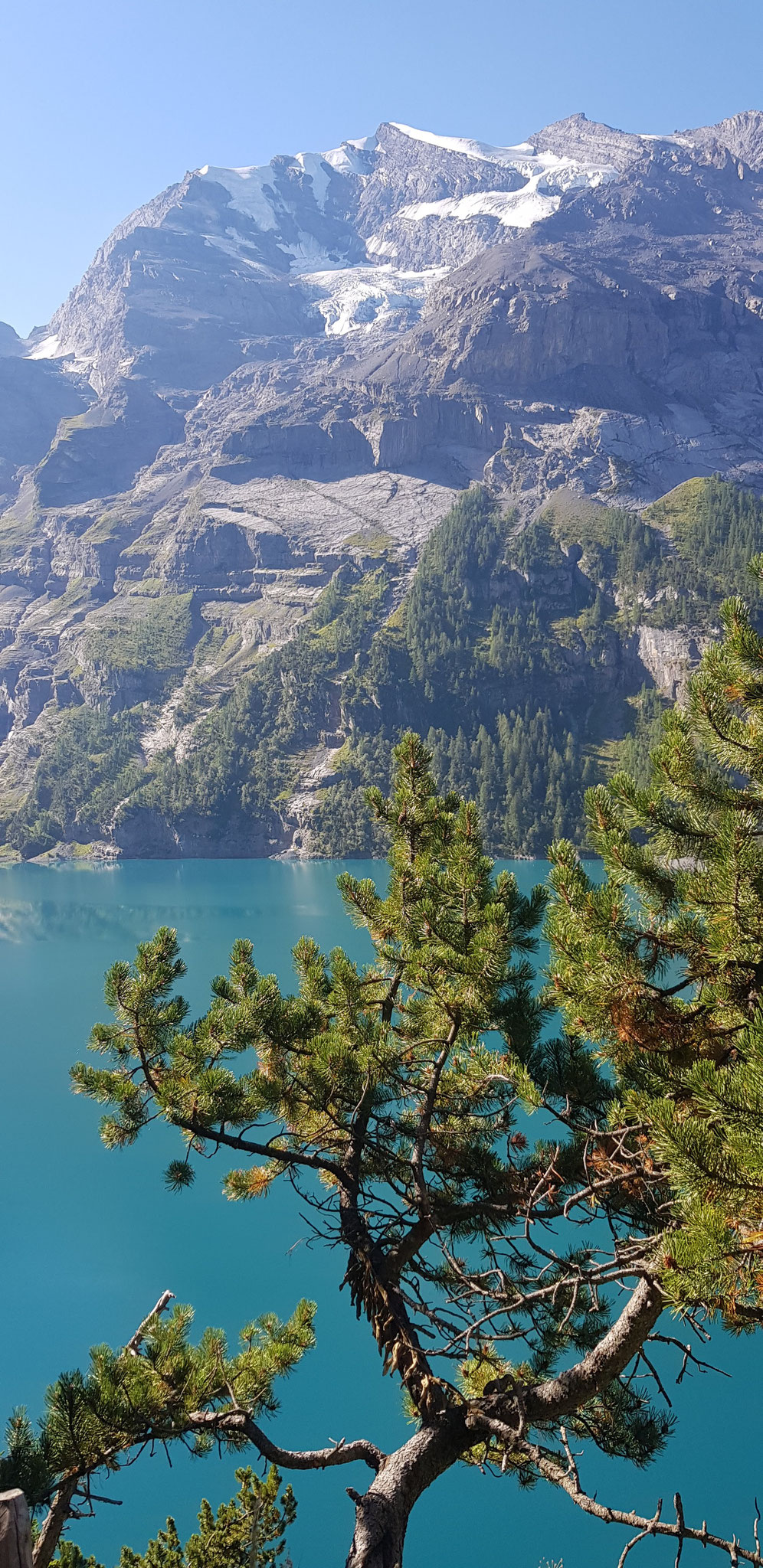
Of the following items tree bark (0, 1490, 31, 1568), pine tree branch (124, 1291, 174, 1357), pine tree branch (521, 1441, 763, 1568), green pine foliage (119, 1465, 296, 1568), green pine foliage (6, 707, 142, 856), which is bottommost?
green pine foliage (119, 1465, 296, 1568)

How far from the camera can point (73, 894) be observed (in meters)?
99.7

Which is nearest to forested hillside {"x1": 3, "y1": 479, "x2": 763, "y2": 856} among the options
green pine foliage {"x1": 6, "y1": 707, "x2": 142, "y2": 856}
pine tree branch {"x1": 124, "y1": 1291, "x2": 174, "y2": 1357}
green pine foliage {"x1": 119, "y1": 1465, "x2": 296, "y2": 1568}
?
green pine foliage {"x1": 6, "y1": 707, "x2": 142, "y2": 856}

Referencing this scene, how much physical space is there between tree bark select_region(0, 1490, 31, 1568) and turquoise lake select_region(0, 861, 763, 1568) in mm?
11347

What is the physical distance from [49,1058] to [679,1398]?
111 feet

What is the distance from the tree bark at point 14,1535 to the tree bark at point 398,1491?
2.24 meters

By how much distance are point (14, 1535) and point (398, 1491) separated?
2647mm

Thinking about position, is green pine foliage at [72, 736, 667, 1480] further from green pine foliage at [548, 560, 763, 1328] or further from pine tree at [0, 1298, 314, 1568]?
pine tree at [0, 1298, 314, 1568]

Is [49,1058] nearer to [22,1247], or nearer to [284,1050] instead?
[22,1247]

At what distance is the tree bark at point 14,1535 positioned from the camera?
235cm

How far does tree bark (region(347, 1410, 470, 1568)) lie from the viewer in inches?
168

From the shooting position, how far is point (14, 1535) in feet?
7.72

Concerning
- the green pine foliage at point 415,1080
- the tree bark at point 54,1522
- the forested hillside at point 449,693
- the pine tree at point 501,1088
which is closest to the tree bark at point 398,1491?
the pine tree at point 501,1088

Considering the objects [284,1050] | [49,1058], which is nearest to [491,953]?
[284,1050]

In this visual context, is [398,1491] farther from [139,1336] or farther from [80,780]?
[80,780]
